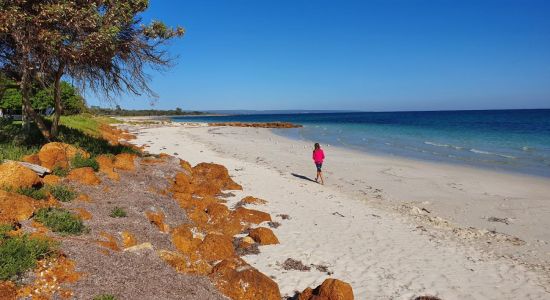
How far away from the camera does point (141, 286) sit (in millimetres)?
5250

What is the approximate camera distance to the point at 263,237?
8.95 meters

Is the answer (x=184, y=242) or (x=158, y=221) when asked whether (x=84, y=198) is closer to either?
(x=158, y=221)

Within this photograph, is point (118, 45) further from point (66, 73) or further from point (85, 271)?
point (85, 271)

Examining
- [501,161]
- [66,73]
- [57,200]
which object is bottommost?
[501,161]

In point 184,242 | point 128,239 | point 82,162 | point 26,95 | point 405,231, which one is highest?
point 26,95

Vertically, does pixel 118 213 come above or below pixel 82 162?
below

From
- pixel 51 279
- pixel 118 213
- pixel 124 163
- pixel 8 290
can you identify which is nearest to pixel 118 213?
pixel 118 213

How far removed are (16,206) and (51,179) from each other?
2.55 meters

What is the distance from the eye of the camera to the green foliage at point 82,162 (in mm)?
10719

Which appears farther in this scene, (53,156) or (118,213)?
(53,156)

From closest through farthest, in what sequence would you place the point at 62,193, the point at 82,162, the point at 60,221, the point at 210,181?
1. the point at 60,221
2. the point at 62,193
3. the point at 82,162
4. the point at 210,181

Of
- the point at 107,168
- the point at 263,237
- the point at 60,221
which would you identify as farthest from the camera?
the point at 107,168

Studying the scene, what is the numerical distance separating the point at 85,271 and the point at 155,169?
8420 mm

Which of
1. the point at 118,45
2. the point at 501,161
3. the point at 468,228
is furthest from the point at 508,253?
the point at 501,161
